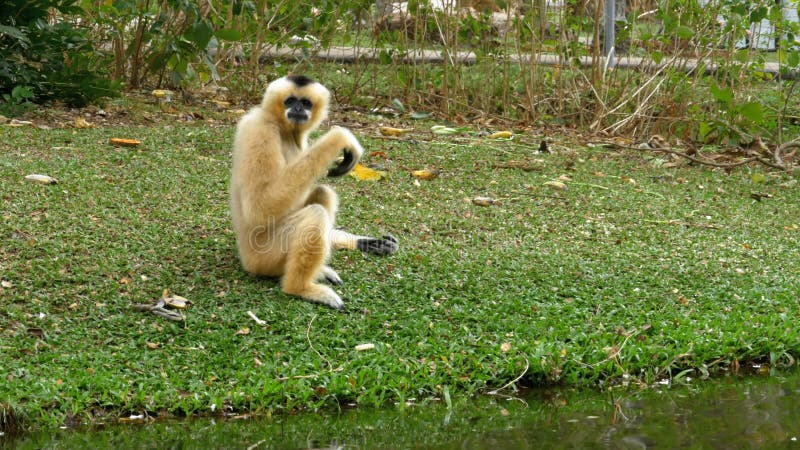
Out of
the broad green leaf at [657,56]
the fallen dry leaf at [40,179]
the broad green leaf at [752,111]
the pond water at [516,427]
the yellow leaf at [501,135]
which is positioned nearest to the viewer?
the pond water at [516,427]

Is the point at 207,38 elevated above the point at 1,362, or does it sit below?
above

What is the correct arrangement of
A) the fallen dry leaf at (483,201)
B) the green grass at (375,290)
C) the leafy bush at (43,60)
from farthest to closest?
1. the leafy bush at (43,60)
2. the fallen dry leaf at (483,201)
3. the green grass at (375,290)

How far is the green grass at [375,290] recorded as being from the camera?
4.23m

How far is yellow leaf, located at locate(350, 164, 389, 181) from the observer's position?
7.33m

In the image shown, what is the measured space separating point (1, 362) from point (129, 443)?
871 mm

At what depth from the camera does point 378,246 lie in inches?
226

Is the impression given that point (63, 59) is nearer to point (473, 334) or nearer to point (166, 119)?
point (166, 119)

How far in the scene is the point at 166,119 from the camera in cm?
847

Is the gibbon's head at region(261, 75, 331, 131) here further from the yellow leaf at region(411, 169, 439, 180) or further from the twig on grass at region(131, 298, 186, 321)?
the yellow leaf at region(411, 169, 439, 180)

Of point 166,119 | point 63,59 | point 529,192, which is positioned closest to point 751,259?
point 529,192

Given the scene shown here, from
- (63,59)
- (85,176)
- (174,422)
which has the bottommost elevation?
(174,422)

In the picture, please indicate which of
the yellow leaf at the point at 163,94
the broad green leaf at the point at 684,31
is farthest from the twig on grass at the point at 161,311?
the broad green leaf at the point at 684,31

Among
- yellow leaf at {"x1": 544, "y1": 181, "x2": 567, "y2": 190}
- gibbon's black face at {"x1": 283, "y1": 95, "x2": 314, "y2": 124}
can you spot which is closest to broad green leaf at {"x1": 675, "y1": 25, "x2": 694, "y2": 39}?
yellow leaf at {"x1": 544, "y1": 181, "x2": 567, "y2": 190}

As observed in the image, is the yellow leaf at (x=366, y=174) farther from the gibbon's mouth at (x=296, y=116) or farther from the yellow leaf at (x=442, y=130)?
the gibbon's mouth at (x=296, y=116)
